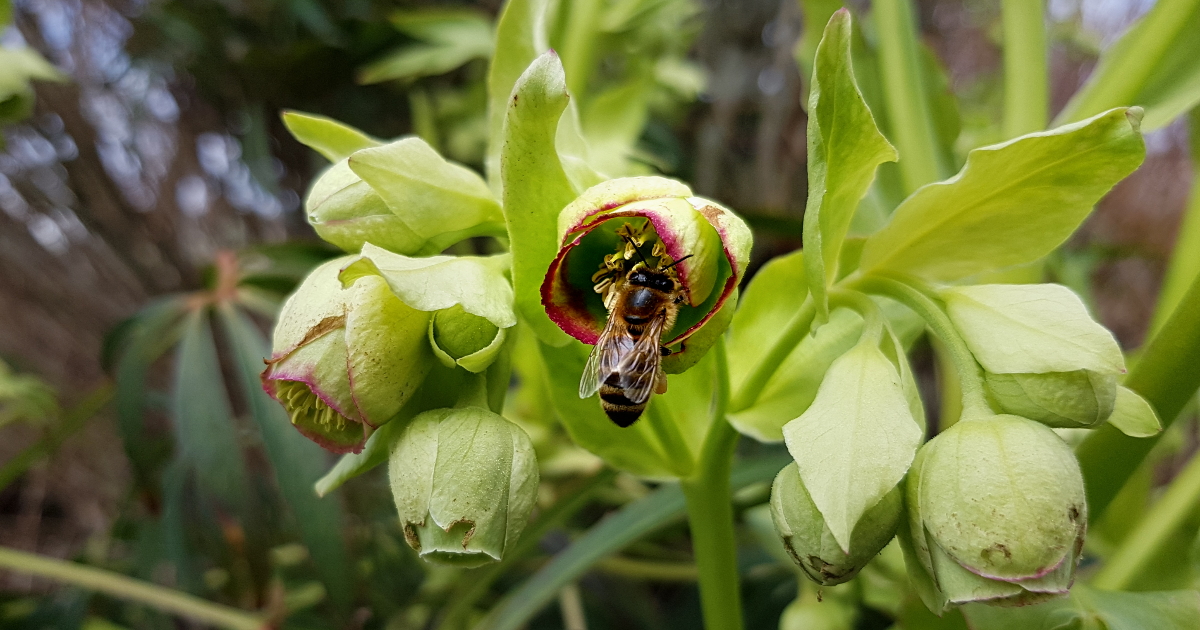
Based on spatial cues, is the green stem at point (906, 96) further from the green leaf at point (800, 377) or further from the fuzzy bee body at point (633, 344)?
the fuzzy bee body at point (633, 344)

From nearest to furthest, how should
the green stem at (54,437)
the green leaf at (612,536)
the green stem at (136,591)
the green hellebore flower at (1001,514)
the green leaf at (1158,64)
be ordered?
the green hellebore flower at (1001,514) → the green leaf at (1158,64) → the green leaf at (612,536) → the green stem at (136,591) → the green stem at (54,437)

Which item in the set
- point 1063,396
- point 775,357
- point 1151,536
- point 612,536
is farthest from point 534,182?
point 1151,536

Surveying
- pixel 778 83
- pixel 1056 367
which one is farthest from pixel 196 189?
pixel 1056 367

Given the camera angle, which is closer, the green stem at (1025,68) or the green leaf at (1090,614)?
the green leaf at (1090,614)

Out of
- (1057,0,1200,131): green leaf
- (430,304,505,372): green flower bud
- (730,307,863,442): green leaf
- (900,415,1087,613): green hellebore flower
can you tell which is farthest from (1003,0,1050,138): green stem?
(430,304,505,372): green flower bud

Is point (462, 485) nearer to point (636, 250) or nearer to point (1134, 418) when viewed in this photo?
point (636, 250)

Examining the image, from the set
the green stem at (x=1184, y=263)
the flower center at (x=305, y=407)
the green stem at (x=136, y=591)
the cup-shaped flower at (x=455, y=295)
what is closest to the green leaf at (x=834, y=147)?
the cup-shaped flower at (x=455, y=295)

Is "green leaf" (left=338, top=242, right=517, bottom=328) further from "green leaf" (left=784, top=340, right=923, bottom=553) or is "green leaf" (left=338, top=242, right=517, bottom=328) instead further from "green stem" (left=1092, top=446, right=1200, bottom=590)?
"green stem" (left=1092, top=446, right=1200, bottom=590)
